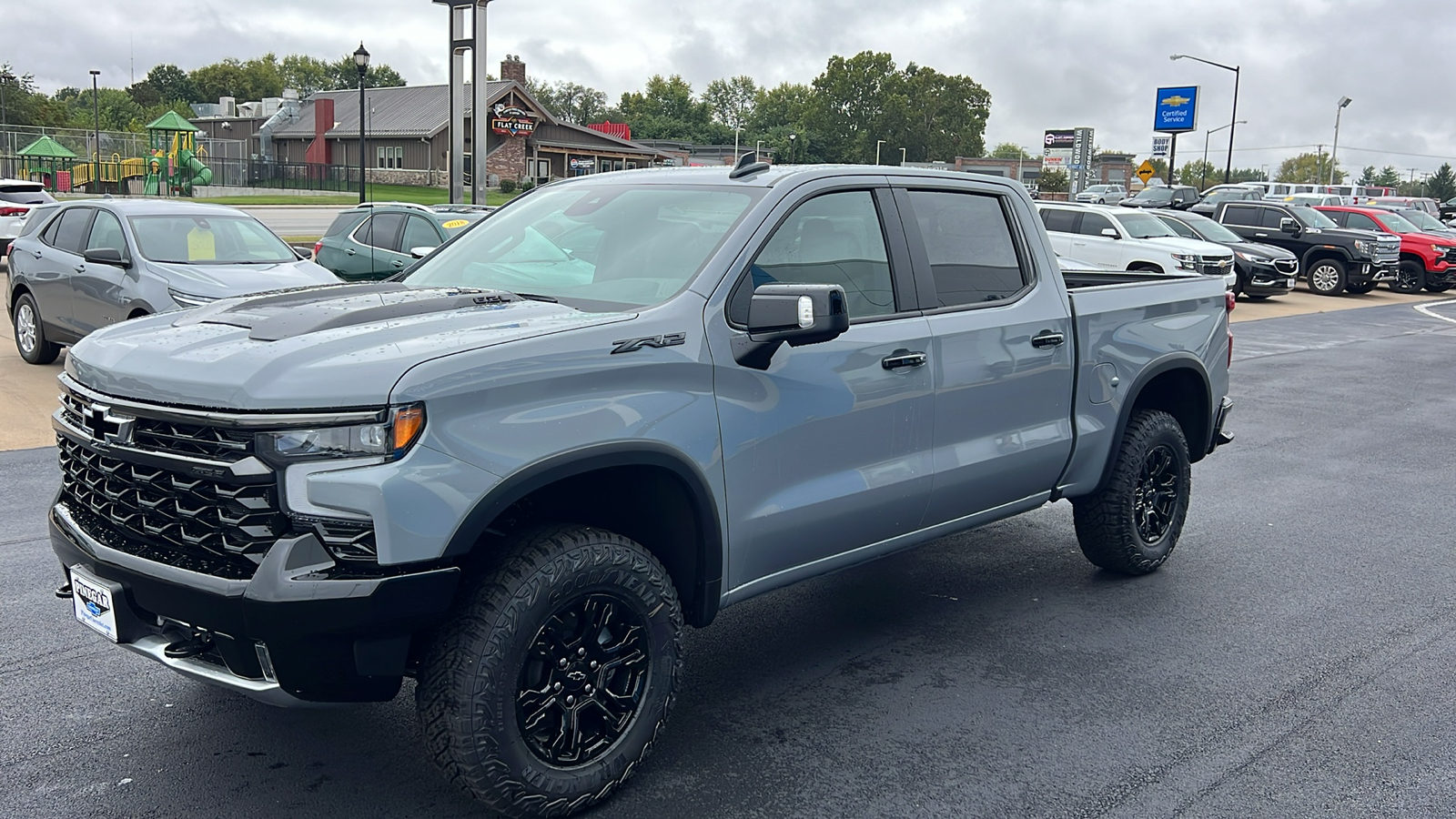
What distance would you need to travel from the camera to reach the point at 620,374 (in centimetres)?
347

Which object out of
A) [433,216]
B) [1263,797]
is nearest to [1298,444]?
[1263,797]

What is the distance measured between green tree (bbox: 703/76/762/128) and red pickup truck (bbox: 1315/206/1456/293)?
16452cm

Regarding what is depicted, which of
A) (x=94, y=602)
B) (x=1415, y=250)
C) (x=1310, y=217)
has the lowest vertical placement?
(x=94, y=602)

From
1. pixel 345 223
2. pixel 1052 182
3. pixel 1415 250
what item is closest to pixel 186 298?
pixel 345 223

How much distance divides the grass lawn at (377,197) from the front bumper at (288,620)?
45459 millimetres

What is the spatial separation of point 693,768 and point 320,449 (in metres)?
1.59

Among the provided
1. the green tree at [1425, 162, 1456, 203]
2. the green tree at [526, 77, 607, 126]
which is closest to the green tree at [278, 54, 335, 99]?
the green tree at [526, 77, 607, 126]

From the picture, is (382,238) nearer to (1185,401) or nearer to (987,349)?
(1185,401)

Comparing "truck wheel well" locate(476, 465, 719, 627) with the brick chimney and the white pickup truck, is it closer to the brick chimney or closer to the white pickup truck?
the white pickup truck

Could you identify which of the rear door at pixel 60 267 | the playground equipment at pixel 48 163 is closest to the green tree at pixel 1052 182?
the playground equipment at pixel 48 163

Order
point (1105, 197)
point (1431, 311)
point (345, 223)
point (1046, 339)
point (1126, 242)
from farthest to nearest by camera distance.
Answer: point (1105, 197) → point (1431, 311) → point (1126, 242) → point (345, 223) → point (1046, 339)

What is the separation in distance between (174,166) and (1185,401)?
176ft

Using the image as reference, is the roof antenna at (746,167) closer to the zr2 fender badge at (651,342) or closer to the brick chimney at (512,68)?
the zr2 fender badge at (651,342)

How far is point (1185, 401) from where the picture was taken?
20.5ft
